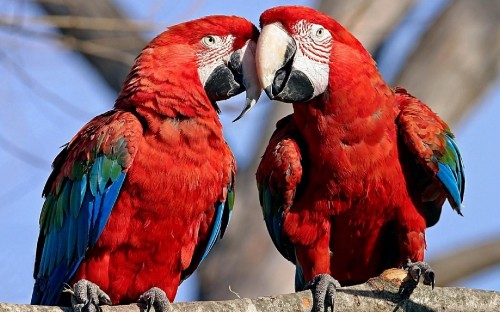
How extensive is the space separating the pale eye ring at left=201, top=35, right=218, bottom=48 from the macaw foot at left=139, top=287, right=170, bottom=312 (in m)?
1.24

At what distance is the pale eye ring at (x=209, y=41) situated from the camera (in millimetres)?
5164

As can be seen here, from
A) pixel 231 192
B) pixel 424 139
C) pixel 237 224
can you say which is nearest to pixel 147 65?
pixel 231 192

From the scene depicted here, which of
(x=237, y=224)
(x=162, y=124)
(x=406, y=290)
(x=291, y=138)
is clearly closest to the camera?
(x=406, y=290)

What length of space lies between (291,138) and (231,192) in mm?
444

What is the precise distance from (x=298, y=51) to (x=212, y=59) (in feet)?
1.44

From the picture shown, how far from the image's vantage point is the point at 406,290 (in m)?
4.68

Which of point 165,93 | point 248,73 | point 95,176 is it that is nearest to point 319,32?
point 248,73

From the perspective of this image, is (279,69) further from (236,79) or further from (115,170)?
(115,170)

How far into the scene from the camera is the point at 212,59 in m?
5.15

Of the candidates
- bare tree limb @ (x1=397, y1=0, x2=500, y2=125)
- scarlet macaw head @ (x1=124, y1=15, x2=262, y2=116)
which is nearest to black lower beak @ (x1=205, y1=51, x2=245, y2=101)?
scarlet macaw head @ (x1=124, y1=15, x2=262, y2=116)

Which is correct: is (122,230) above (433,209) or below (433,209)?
below

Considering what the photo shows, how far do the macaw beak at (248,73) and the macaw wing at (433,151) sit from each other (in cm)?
78

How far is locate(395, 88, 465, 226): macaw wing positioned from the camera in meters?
5.20

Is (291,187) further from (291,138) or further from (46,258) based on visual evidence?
(46,258)
